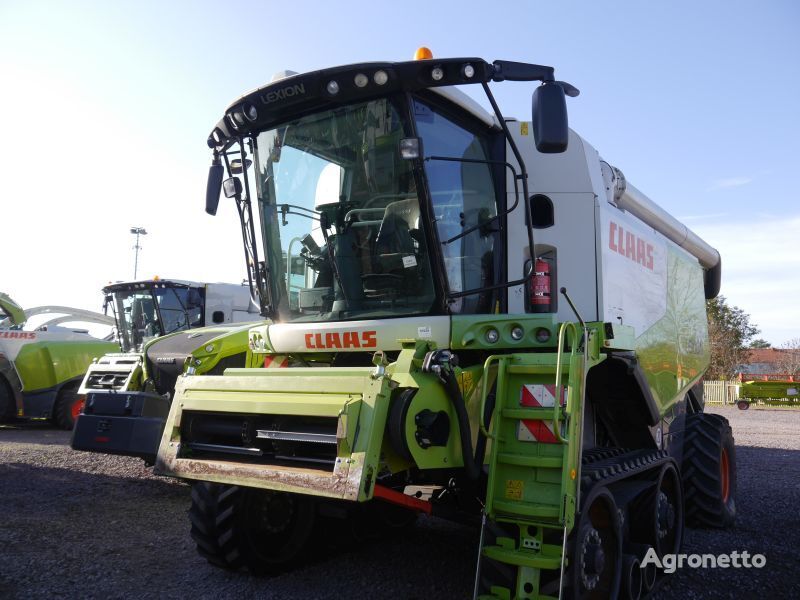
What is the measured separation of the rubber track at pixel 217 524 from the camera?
445 centimetres

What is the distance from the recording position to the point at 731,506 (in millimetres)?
6414

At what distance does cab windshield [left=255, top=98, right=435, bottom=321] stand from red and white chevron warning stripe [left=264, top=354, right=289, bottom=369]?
330mm

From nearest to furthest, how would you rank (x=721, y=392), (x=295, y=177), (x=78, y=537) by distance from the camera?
(x=295, y=177), (x=78, y=537), (x=721, y=392)

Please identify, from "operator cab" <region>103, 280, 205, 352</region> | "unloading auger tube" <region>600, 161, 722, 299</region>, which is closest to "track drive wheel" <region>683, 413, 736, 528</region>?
"unloading auger tube" <region>600, 161, 722, 299</region>

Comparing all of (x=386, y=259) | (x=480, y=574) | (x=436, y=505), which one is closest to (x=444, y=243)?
(x=386, y=259)

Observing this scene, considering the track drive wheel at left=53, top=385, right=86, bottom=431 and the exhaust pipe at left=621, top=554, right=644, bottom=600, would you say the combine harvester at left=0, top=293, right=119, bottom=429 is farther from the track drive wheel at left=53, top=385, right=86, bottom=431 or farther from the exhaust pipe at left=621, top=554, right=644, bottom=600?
the exhaust pipe at left=621, top=554, right=644, bottom=600

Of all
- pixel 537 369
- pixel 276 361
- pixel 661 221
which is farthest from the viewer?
pixel 661 221

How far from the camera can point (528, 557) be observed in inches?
128

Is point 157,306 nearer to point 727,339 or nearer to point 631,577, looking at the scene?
point 631,577

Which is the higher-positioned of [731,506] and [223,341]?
[223,341]

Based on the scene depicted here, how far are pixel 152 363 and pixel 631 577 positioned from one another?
5.33m

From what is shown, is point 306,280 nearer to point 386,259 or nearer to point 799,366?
point 386,259

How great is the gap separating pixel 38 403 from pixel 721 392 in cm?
2499

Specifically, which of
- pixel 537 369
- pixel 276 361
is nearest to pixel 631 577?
pixel 537 369
